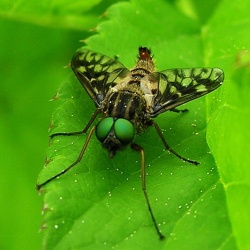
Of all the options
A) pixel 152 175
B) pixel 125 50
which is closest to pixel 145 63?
pixel 125 50

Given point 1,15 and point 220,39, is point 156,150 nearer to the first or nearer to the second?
point 220,39

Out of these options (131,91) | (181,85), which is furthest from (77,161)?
(181,85)

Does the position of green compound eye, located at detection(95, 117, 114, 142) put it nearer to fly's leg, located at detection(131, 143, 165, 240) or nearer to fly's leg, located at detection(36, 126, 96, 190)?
fly's leg, located at detection(36, 126, 96, 190)

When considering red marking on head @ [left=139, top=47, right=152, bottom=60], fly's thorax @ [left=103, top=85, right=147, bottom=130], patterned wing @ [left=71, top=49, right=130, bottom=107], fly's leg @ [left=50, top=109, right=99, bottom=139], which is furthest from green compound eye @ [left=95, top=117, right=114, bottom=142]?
red marking on head @ [left=139, top=47, right=152, bottom=60]

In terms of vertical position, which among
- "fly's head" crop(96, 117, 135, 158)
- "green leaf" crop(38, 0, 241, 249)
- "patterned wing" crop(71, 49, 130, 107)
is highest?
"patterned wing" crop(71, 49, 130, 107)

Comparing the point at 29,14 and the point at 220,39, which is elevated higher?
the point at 29,14

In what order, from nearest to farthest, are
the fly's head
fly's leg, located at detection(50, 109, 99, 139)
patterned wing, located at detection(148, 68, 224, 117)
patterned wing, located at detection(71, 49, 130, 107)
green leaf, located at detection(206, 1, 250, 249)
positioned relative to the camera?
green leaf, located at detection(206, 1, 250, 249), the fly's head, fly's leg, located at detection(50, 109, 99, 139), patterned wing, located at detection(148, 68, 224, 117), patterned wing, located at detection(71, 49, 130, 107)
